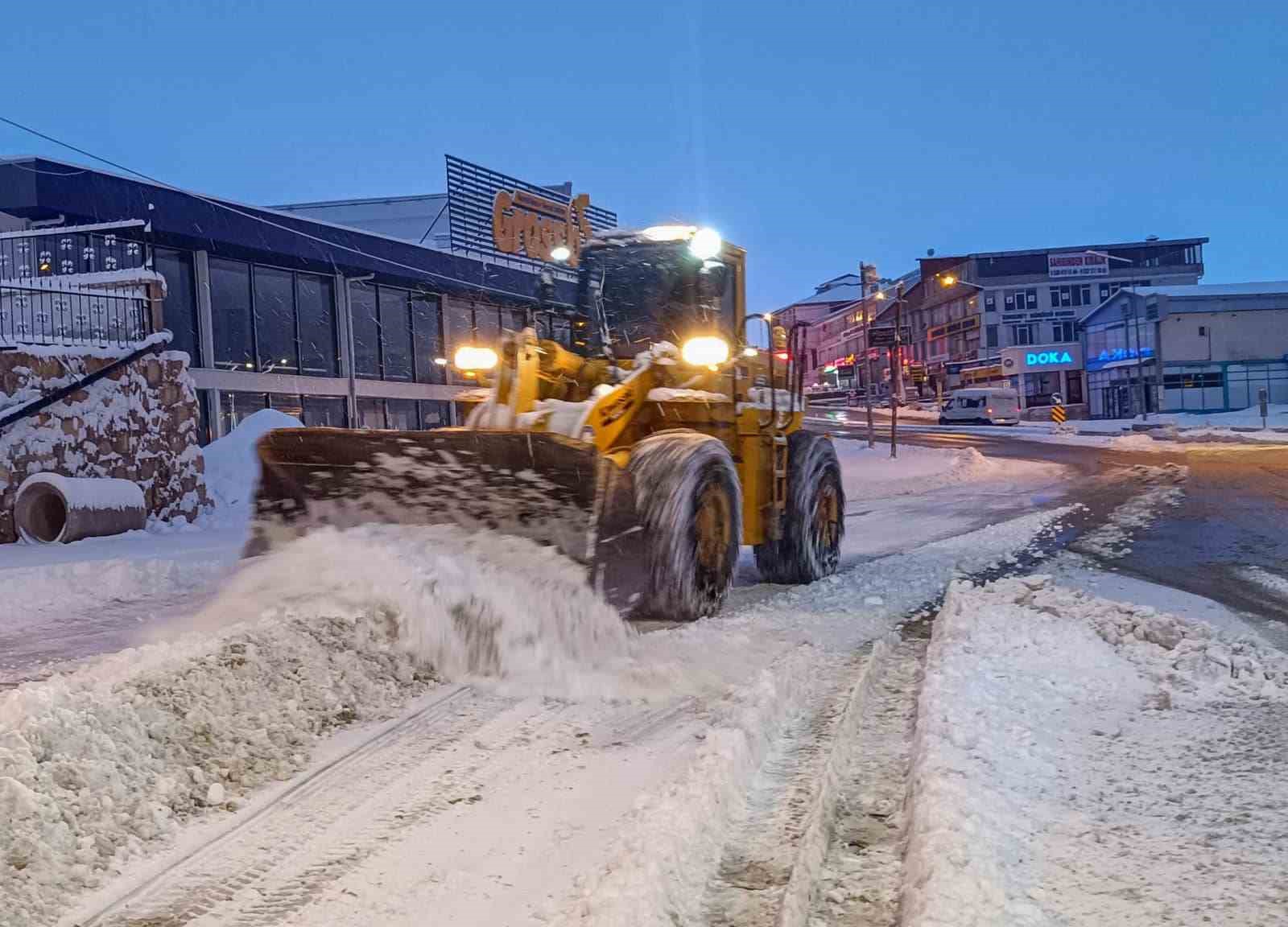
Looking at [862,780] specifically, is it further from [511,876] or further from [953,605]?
[953,605]

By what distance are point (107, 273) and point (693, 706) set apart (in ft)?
39.7

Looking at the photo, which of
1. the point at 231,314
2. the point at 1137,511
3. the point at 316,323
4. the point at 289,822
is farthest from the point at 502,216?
the point at 289,822

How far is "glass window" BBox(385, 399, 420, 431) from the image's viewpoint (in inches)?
1008

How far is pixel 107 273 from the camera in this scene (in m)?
14.1

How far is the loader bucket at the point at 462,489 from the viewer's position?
622 cm

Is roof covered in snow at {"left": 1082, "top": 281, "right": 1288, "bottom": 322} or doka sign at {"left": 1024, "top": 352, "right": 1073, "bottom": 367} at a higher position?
roof covered in snow at {"left": 1082, "top": 281, "right": 1288, "bottom": 322}

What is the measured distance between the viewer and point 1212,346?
52.5 metres

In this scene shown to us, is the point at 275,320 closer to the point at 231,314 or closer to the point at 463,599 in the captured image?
the point at 231,314

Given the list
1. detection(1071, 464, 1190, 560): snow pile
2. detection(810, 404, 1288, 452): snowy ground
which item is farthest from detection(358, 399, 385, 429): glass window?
detection(810, 404, 1288, 452): snowy ground

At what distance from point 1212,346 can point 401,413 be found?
4354 cm

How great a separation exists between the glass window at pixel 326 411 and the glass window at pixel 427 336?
9.35 feet

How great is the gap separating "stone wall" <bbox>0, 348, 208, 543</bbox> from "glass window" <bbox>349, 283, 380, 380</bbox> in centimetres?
1027

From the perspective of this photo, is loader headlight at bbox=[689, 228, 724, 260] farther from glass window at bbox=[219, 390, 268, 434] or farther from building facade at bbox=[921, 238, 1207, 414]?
building facade at bbox=[921, 238, 1207, 414]

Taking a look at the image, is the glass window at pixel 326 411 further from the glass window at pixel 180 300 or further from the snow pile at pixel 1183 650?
the snow pile at pixel 1183 650
